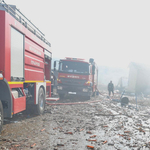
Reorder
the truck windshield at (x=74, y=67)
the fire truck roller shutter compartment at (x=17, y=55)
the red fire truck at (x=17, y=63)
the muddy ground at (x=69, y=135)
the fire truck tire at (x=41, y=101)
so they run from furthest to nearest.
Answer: the truck windshield at (x=74, y=67), the fire truck tire at (x=41, y=101), the fire truck roller shutter compartment at (x=17, y=55), the red fire truck at (x=17, y=63), the muddy ground at (x=69, y=135)

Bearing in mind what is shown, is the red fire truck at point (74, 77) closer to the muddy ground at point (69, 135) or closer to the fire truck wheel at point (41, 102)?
the fire truck wheel at point (41, 102)

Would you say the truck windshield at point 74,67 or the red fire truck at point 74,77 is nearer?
the red fire truck at point 74,77

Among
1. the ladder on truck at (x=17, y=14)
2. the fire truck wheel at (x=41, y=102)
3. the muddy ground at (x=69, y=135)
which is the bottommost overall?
the muddy ground at (x=69, y=135)

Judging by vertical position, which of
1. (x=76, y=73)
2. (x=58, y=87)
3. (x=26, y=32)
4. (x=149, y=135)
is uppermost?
(x=26, y=32)

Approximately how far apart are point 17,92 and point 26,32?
2188mm

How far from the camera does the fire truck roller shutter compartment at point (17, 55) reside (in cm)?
510

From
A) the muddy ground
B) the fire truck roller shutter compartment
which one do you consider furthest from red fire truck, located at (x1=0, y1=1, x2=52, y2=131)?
the muddy ground

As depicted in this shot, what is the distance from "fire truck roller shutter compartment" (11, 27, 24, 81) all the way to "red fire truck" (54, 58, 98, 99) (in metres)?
7.51

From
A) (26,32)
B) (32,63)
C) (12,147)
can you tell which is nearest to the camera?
(12,147)

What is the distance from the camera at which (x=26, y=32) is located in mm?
6180

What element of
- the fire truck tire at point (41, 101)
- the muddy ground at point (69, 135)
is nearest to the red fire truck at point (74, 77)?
the fire truck tire at point (41, 101)

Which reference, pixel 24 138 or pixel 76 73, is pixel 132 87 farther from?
pixel 24 138

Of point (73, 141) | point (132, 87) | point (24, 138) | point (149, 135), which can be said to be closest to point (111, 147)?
point (73, 141)

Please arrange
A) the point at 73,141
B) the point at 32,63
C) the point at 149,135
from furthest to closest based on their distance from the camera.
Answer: the point at 32,63 → the point at 149,135 → the point at 73,141
